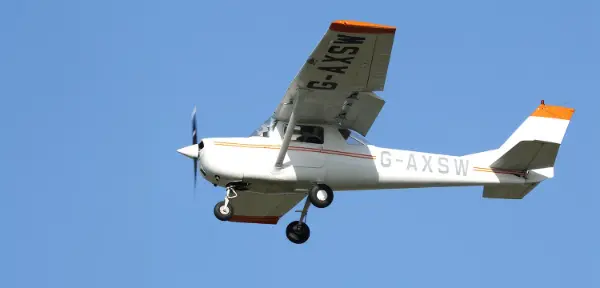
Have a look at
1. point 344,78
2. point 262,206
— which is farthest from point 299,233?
point 344,78

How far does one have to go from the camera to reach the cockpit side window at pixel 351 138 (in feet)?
71.1

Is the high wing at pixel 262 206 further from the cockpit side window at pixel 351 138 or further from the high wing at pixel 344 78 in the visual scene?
the high wing at pixel 344 78

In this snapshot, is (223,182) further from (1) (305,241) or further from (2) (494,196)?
(2) (494,196)

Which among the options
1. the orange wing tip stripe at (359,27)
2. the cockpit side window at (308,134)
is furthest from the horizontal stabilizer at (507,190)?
the orange wing tip stripe at (359,27)

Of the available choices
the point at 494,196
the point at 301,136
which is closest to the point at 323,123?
the point at 301,136

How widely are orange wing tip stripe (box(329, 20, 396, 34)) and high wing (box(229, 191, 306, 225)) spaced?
15.3ft

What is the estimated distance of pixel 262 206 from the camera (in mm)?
23406

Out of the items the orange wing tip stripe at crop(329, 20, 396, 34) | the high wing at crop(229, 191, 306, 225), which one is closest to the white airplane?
the high wing at crop(229, 191, 306, 225)

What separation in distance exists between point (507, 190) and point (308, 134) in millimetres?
3862

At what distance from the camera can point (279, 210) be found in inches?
929

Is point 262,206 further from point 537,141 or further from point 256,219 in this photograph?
point 537,141

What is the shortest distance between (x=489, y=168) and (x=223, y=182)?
15.8 ft

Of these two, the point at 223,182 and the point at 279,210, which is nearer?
the point at 223,182

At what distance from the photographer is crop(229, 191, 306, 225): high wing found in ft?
75.3
